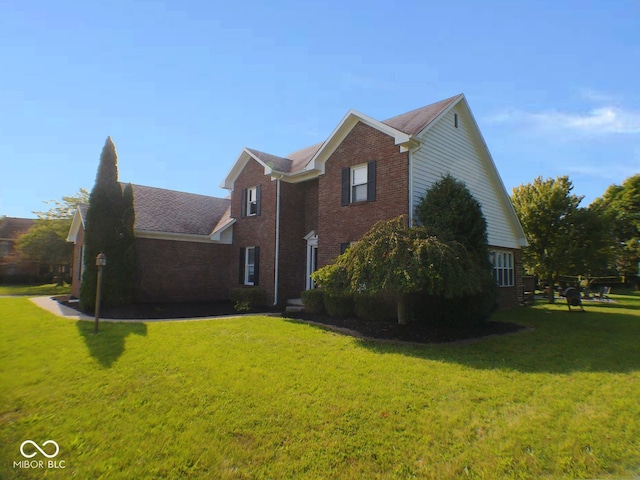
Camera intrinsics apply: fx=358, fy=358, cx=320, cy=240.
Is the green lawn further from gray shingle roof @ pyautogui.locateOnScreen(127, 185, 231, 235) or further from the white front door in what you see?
the white front door

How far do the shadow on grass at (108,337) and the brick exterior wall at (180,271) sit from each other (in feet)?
18.5

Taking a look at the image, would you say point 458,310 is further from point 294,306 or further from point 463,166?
point 463,166

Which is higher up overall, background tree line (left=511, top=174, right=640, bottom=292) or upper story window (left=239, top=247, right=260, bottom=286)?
background tree line (left=511, top=174, right=640, bottom=292)

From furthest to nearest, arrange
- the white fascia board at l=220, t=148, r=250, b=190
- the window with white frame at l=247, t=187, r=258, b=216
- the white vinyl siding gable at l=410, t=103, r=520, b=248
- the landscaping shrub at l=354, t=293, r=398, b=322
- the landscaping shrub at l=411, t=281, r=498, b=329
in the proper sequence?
the white fascia board at l=220, t=148, r=250, b=190 < the window with white frame at l=247, t=187, r=258, b=216 < the white vinyl siding gable at l=410, t=103, r=520, b=248 < the landscaping shrub at l=354, t=293, r=398, b=322 < the landscaping shrub at l=411, t=281, r=498, b=329

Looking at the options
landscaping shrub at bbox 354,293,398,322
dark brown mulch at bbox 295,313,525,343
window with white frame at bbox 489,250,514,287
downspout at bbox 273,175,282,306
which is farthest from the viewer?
window with white frame at bbox 489,250,514,287

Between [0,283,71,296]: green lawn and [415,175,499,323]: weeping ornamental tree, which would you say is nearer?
[415,175,499,323]: weeping ornamental tree

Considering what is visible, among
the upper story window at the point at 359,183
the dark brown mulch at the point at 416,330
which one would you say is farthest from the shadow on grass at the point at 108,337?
the upper story window at the point at 359,183

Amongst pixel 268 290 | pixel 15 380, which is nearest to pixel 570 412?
pixel 15 380

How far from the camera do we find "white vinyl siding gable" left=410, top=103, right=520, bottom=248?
1199cm

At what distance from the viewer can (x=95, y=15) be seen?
812cm

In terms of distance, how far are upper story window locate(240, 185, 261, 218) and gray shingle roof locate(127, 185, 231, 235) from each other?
2263mm

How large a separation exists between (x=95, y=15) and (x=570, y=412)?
1162 cm

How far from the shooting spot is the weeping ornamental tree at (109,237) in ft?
43.7

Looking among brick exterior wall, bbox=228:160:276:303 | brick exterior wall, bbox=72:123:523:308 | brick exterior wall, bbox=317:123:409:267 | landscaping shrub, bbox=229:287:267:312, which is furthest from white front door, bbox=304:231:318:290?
landscaping shrub, bbox=229:287:267:312
